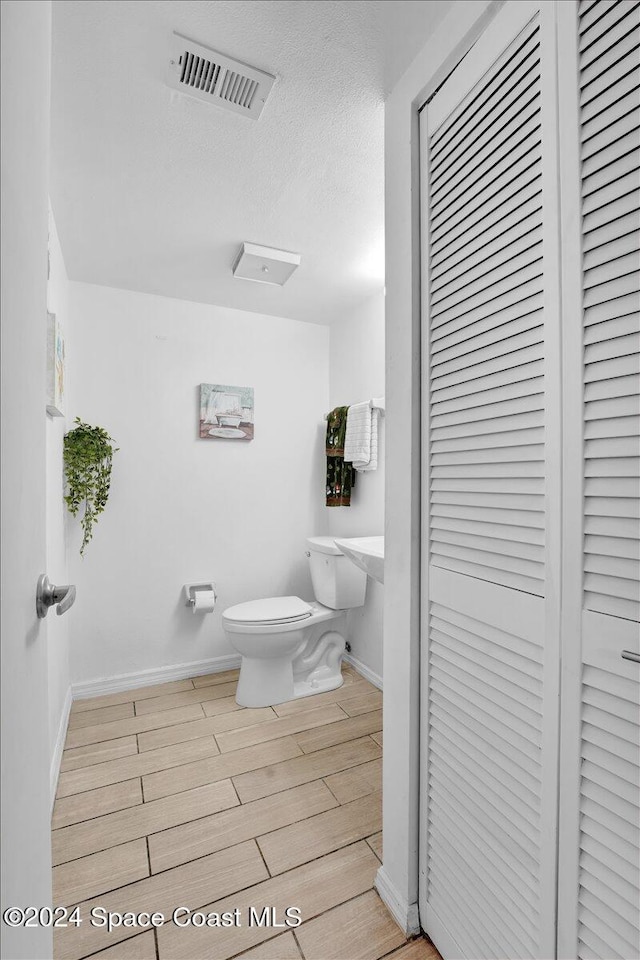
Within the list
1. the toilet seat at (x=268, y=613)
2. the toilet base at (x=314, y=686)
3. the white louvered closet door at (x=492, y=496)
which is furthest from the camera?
the toilet base at (x=314, y=686)

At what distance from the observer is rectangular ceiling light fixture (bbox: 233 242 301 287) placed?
2.17 m

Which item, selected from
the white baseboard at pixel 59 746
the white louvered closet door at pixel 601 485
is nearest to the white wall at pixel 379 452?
the white baseboard at pixel 59 746

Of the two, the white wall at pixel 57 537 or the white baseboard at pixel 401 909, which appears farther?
the white wall at pixel 57 537

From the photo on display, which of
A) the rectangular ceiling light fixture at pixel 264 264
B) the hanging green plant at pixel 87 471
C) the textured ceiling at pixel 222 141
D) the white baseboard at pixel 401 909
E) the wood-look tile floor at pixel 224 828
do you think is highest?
the textured ceiling at pixel 222 141

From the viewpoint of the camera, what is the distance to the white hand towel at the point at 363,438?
2557mm

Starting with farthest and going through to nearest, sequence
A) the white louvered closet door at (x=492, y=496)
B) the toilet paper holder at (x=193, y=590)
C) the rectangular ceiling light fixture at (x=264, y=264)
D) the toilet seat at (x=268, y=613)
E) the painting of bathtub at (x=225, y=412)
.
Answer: the painting of bathtub at (x=225, y=412) < the toilet paper holder at (x=193, y=590) < the toilet seat at (x=268, y=613) < the rectangular ceiling light fixture at (x=264, y=264) < the white louvered closet door at (x=492, y=496)

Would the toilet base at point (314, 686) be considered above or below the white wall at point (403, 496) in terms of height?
below

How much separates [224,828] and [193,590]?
4.44ft

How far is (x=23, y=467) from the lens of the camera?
661 millimetres

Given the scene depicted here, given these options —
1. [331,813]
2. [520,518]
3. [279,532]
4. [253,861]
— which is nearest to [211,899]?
[253,861]

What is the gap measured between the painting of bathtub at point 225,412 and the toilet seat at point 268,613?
1028 mm

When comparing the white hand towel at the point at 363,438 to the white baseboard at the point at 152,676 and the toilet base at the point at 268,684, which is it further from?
the white baseboard at the point at 152,676

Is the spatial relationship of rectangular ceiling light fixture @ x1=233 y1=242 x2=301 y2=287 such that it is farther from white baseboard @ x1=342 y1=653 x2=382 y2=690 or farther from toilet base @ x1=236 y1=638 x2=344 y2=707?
white baseboard @ x1=342 y1=653 x2=382 y2=690

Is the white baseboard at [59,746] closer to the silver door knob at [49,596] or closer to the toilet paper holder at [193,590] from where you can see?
the toilet paper holder at [193,590]
